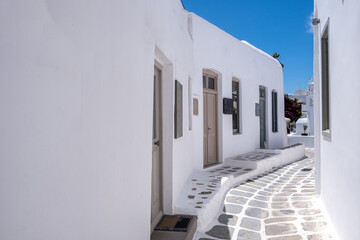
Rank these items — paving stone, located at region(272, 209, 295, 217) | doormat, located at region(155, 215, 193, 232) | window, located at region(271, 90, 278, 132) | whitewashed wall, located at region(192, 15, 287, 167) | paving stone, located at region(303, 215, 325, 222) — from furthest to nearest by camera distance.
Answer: window, located at region(271, 90, 278, 132) < whitewashed wall, located at region(192, 15, 287, 167) < paving stone, located at region(272, 209, 295, 217) < paving stone, located at region(303, 215, 325, 222) < doormat, located at region(155, 215, 193, 232)

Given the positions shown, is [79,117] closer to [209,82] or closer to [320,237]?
[320,237]

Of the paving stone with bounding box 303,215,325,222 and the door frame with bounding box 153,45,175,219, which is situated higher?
the door frame with bounding box 153,45,175,219

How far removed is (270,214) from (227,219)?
2.60 ft

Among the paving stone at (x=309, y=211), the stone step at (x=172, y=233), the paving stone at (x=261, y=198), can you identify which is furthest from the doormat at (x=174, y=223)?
the paving stone at (x=261, y=198)

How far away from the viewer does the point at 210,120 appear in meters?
7.77

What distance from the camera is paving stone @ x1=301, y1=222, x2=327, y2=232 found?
3706 mm

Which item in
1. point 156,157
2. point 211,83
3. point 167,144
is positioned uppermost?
point 211,83

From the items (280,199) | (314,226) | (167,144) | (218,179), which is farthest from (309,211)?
(167,144)

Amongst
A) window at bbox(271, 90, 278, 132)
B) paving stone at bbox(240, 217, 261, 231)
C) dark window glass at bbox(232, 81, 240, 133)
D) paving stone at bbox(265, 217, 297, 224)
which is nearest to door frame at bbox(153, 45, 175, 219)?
paving stone at bbox(240, 217, 261, 231)

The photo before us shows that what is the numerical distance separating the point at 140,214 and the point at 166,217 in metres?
1.44

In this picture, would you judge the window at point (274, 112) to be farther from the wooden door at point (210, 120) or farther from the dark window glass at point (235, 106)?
the wooden door at point (210, 120)

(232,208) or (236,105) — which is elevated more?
(236,105)

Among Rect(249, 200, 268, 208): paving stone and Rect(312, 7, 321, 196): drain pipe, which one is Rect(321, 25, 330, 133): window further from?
Rect(249, 200, 268, 208): paving stone

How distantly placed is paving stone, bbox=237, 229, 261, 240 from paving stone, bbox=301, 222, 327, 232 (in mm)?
686
